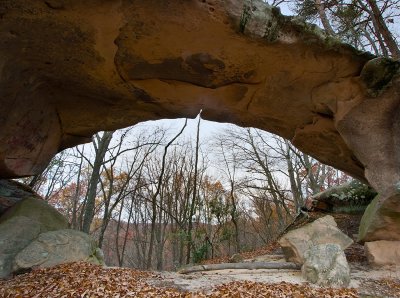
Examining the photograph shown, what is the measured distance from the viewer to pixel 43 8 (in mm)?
4266

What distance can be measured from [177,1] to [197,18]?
0.38 meters

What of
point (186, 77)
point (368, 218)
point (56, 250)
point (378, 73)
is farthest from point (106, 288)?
point (378, 73)

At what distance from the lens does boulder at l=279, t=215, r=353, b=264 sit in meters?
5.30

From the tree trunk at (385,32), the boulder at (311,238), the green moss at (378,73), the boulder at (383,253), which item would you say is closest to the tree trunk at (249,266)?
the boulder at (311,238)

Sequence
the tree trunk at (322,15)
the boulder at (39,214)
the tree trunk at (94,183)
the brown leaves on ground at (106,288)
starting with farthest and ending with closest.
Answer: the tree trunk at (94,183), the tree trunk at (322,15), the boulder at (39,214), the brown leaves on ground at (106,288)

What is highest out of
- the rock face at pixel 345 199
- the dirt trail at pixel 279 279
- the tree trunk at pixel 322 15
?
the tree trunk at pixel 322 15

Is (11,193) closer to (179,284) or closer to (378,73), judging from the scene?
(179,284)

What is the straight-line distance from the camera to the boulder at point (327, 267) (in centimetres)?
426

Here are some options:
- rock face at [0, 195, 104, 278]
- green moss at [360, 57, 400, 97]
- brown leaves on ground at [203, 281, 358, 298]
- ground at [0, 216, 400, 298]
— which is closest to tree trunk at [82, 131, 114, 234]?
rock face at [0, 195, 104, 278]

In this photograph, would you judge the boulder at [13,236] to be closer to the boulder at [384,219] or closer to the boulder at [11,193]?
the boulder at [11,193]

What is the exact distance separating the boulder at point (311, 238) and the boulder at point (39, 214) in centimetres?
452

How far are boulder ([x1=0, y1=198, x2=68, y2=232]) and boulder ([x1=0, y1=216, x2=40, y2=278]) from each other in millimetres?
228

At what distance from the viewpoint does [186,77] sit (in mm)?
5926

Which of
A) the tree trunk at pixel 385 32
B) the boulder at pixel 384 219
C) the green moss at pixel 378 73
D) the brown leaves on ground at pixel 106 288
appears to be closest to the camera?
the brown leaves on ground at pixel 106 288
